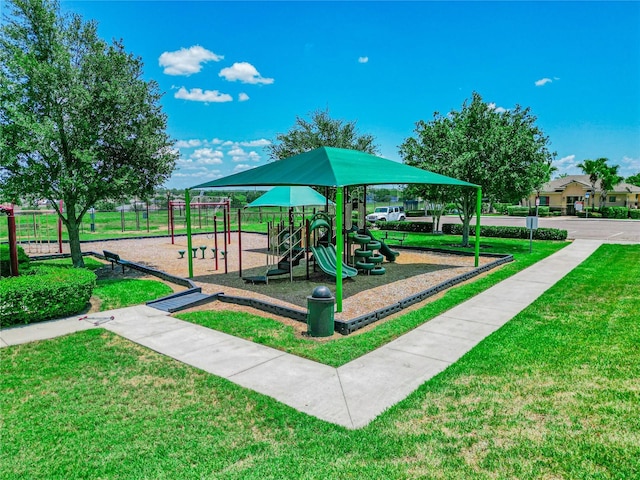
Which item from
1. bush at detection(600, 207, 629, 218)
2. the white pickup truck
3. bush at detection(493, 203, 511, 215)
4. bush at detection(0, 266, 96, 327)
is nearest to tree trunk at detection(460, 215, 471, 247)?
the white pickup truck

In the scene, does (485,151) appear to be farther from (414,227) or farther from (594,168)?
(594,168)

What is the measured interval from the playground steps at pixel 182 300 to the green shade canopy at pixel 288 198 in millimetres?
6907

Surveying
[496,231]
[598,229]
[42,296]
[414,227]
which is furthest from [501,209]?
[42,296]

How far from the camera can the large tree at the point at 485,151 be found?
1709 cm

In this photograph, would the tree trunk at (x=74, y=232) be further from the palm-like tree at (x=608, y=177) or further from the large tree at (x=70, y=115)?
the palm-like tree at (x=608, y=177)

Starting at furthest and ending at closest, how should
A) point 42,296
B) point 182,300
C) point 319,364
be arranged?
1. point 182,300
2. point 42,296
3. point 319,364

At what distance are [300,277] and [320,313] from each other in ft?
18.2

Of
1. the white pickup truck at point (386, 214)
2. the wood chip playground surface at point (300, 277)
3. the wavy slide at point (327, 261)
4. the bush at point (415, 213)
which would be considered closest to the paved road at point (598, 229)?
the white pickup truck at point (386, 214)

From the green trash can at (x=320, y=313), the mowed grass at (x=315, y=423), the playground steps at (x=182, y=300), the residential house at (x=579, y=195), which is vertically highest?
the residential house at (x=579, y=195)

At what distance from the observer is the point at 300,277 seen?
41.5ft

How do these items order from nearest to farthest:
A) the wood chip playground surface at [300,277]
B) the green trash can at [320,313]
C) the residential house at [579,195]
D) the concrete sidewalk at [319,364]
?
the concrete sidewalk at [319,364], the green trash can at [320,313], the wood chip playground surface at [300,277], the residential house at [579,195]

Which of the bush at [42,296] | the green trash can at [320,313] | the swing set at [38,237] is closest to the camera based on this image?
the green trash can at [320,313]

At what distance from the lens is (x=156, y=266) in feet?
48.1

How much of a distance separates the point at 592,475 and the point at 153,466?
3.72 m
